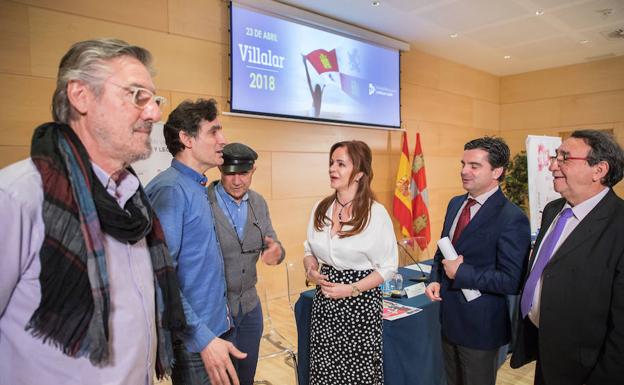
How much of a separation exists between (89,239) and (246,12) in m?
3.61

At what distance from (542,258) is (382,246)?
69 centimetres

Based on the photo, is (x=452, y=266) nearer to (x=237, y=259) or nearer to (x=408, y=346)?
(x=408, y=346)

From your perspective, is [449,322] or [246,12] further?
[246,12]

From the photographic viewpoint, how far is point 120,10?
3277mm

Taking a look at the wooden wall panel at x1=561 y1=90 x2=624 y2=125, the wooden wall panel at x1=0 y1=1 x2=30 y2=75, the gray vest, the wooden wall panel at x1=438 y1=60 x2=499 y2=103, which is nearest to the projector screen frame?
the wooden wall panel at x1=438 y1=60 x2=499 y2=103

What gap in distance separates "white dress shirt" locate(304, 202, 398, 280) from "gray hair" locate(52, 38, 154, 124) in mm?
1230

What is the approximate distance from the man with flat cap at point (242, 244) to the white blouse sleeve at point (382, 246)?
58 centimetres

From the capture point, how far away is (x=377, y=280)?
5.92 ft

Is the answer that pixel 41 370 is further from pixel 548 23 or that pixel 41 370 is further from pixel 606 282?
pixel 548 23

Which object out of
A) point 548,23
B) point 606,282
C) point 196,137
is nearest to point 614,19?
point 548,23

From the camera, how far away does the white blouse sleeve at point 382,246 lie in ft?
5.99

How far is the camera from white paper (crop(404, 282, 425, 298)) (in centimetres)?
228

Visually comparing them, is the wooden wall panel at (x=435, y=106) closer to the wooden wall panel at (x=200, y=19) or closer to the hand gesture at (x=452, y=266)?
the wooden wall panel at (x=200, y=19)

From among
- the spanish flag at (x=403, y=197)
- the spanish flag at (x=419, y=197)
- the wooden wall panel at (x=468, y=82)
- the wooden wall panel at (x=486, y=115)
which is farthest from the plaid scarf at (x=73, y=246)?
the wooden wall panel at (x=486, y=115)
